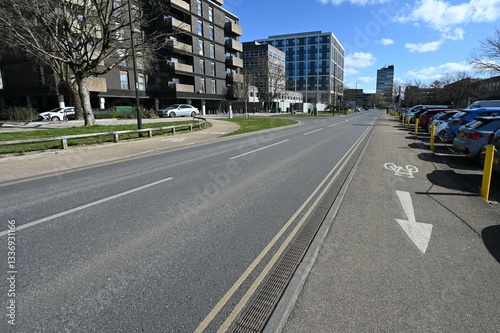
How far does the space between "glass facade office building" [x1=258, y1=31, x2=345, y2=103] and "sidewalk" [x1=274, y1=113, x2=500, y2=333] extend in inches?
4282

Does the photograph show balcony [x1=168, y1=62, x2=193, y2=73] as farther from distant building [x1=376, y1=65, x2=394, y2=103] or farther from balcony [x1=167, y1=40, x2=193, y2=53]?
distant building [x1=376, y1=65, x2=394, y2=103]

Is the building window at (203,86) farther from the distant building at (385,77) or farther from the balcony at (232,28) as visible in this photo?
the distant building at (385,77)

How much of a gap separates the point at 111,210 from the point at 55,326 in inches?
116

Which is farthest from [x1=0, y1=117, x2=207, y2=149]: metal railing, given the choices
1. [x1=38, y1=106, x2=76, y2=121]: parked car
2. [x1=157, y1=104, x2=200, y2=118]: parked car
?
[x1=38, y1=106, x2=76, y2=121]: parked car

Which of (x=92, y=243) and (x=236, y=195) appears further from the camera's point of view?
(x=236, y=195)

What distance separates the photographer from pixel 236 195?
6.04 meters

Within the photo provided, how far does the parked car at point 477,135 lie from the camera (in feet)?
29.7

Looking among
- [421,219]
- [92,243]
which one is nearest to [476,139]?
[421,219]

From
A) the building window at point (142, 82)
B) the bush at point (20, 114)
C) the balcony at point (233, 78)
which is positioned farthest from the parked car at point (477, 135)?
the balcony at point (233, 78)

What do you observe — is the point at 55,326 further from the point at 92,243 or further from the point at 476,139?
the point at 476,139

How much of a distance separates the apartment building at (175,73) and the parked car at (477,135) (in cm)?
2891

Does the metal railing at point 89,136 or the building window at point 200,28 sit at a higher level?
the building window at point 200,28

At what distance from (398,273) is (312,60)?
123355 millimetres

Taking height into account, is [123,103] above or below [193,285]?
above
